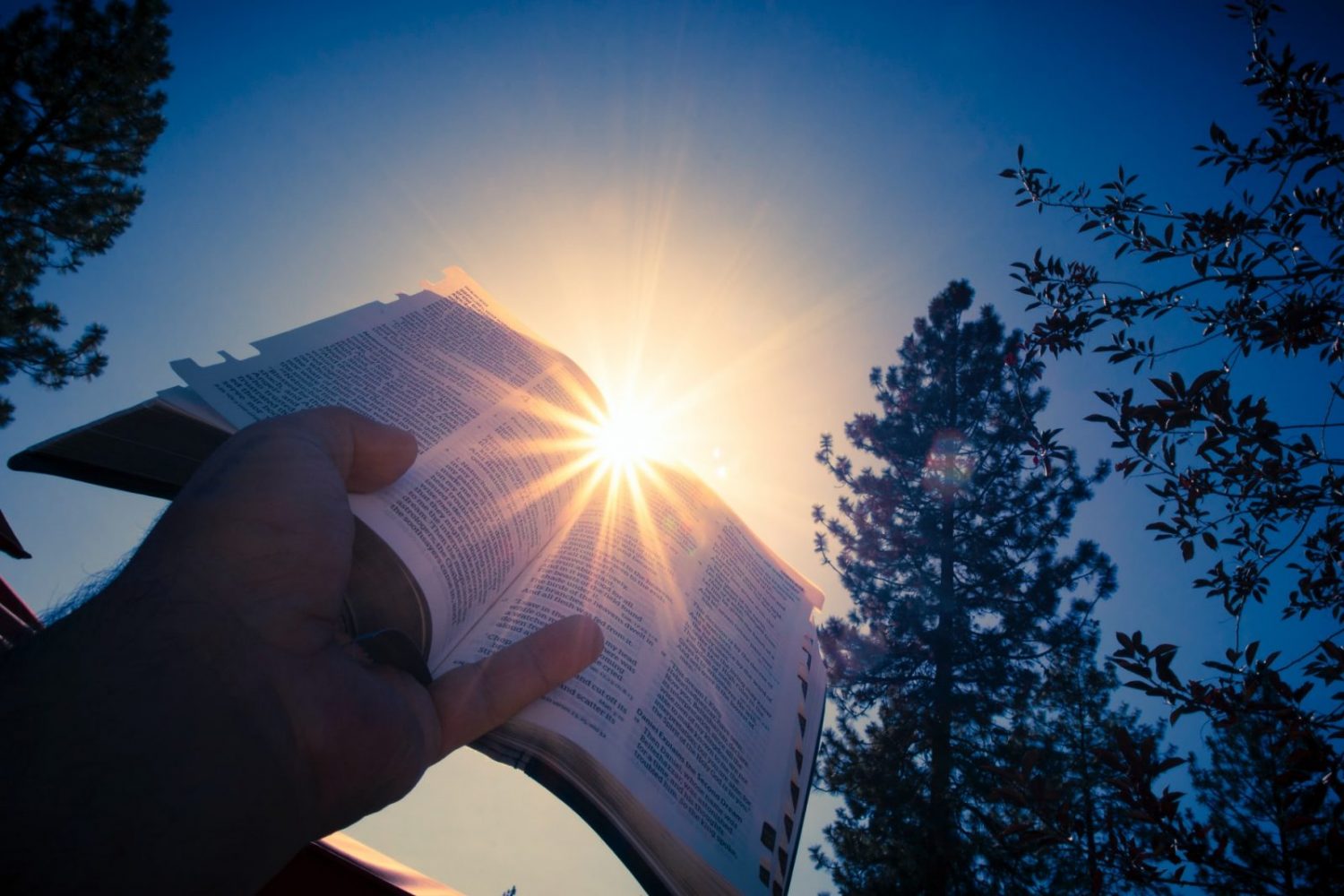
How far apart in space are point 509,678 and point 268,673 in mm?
560

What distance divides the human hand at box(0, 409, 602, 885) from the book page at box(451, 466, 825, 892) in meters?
0.21

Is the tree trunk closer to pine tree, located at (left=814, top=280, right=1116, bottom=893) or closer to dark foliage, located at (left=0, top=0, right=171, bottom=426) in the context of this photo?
pine tree, located at (left=814, top=280, right=1116, bottom=893)

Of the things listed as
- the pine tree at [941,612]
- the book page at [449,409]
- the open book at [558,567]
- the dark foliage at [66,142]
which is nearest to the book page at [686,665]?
the open book at [558,567]

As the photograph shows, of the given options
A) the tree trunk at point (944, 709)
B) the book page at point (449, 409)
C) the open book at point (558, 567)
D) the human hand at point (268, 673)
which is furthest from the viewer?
the tree trunk at point (944, 709)

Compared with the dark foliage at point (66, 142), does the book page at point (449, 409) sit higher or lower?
lower

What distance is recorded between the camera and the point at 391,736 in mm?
1195

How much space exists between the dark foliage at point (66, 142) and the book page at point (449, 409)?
45.1 ft

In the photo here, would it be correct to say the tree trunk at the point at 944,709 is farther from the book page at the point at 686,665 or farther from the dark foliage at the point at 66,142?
the dark foliage at the point at 66,142

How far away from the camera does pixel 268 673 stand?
1.05 meters

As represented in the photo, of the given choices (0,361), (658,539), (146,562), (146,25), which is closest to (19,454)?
(146,562)

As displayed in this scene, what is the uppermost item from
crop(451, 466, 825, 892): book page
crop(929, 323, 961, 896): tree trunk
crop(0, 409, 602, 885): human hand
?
crop(929, 323, 961, 896): tree trunk

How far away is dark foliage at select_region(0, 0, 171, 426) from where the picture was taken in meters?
9.89

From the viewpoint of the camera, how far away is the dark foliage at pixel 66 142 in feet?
32.4

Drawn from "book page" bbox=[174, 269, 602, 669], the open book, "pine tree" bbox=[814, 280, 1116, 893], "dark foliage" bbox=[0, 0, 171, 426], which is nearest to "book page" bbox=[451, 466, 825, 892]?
A: the open book
